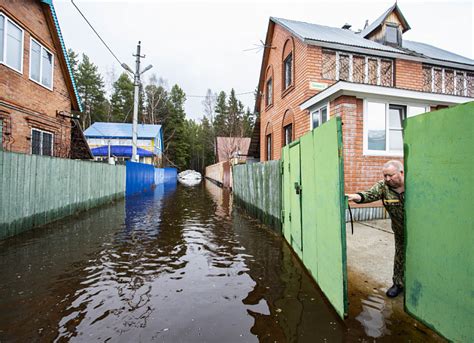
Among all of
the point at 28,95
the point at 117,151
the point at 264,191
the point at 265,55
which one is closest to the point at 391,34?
the point at 265,55

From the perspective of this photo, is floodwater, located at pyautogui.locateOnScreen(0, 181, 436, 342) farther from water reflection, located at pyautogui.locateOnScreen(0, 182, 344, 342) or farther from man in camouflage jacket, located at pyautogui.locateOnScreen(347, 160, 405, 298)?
man in camouflage jacket, located at pyautogui.locateOnScreen(347, 160, 405, 298)

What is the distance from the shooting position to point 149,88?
40281 millimetres

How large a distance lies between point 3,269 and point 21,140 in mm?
7774

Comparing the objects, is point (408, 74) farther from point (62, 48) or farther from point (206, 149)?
point (206, 149)

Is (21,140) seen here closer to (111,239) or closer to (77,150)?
(77,150)

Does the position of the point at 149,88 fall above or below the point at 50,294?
above

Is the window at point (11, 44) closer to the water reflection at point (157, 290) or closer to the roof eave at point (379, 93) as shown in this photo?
the water reflection at point (157, 290)

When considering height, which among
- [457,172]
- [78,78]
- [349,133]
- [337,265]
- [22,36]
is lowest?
[337,265]

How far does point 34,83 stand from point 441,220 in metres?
13.4

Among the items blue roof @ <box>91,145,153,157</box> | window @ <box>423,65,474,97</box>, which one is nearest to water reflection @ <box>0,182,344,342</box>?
window @ <box>423,65,474,97</box>

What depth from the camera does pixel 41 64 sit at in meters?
10.3

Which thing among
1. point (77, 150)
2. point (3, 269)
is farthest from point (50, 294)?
point (77, 150)

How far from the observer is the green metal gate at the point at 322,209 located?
2486mm

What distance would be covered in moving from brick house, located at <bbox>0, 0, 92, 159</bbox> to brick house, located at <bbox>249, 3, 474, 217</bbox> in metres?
10.5
